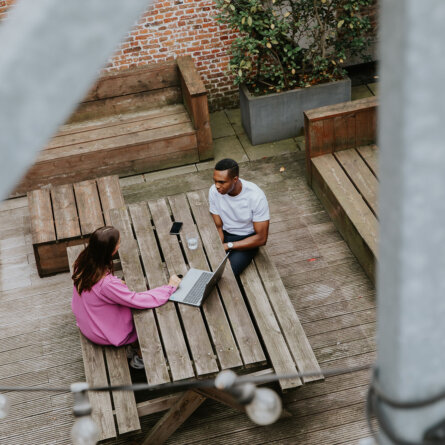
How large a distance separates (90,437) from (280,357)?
233 cm

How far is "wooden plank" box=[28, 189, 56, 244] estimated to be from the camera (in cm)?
517

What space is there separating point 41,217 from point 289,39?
321 centimetres

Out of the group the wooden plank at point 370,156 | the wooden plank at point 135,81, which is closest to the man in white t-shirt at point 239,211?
the wooden plank at point 370,156

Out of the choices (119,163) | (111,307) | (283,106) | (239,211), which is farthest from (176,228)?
(283,106)

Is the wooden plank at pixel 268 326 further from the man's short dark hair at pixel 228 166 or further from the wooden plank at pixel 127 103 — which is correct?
the wooden plank at pixel 127 103

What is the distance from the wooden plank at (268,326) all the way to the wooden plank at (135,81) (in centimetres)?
300

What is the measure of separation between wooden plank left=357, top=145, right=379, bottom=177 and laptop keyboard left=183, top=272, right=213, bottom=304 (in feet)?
7.49

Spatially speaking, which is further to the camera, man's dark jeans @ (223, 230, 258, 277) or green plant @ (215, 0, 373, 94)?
green plant @ (215, 0, 373, 94)

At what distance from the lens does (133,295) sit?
3.96 metres

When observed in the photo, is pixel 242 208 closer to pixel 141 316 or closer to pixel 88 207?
pixel 141 316

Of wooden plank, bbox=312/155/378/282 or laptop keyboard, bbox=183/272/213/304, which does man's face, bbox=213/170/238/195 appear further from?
wooden plank, bbox=312/155/378/282

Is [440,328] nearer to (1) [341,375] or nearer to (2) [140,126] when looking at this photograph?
(1) [341,375]

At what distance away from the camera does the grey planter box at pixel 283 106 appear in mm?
6570

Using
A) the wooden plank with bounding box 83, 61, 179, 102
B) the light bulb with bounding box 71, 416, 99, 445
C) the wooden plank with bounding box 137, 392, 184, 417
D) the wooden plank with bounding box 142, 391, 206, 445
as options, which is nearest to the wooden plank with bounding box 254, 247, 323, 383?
the wooden plank with bounding box 142, 391, 206, 445
